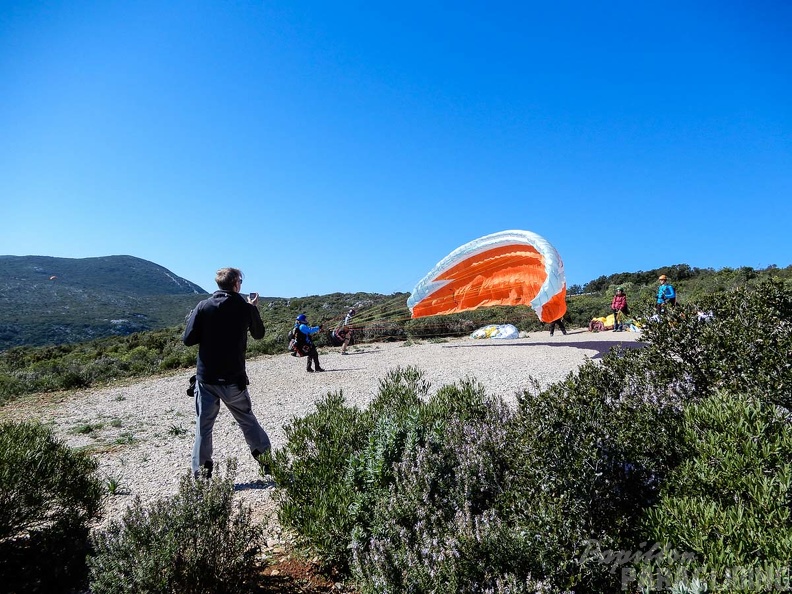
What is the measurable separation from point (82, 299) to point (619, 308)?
97.0m

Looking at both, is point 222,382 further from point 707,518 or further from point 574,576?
point 707,518

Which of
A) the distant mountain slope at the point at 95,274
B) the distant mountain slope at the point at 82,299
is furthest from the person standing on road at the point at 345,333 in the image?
the distant mountain slope at the point at 95,274

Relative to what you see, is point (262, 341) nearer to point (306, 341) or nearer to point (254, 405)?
point (306, 341)

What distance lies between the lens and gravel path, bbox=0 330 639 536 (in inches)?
204

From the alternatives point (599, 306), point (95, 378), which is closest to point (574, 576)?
point (95, 378)

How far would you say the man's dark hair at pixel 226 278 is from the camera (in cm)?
443

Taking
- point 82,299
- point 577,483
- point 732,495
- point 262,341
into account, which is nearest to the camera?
A: point 732,495

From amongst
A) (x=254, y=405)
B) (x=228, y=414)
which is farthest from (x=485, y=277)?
(x=228, y=414)

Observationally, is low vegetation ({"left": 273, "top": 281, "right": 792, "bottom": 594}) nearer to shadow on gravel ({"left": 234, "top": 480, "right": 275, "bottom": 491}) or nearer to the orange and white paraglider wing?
shadow on gravel ({"left": 234, "top": 480, "right": 275, "bottom": 491})

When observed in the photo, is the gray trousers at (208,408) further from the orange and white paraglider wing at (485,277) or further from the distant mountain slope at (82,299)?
the distant mountain slope at (82,299)

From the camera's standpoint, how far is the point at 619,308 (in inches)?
680

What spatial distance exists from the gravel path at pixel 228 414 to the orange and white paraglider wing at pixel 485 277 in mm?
1822

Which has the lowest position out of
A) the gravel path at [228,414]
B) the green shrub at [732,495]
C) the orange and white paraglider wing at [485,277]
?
the gravel path at [228,414]

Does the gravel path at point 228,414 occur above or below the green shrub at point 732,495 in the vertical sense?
below
